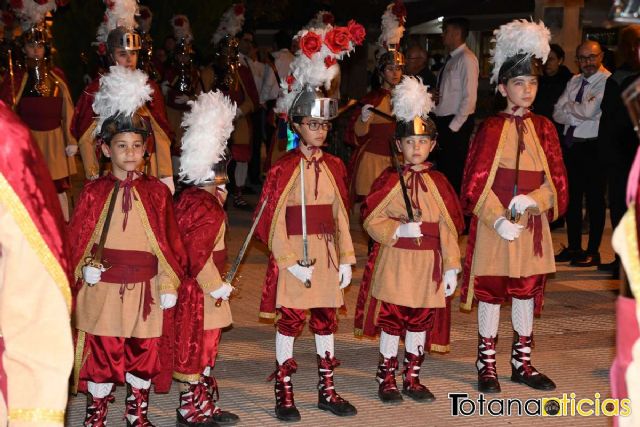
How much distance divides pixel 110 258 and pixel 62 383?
2.53 meters

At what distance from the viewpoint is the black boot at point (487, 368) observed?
624cm

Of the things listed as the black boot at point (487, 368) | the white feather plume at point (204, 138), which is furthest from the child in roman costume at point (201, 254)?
the black boot at point (487, 368)

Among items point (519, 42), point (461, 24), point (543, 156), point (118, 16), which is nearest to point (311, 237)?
point (543, 156)

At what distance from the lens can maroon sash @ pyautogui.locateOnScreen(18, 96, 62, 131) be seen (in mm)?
9461

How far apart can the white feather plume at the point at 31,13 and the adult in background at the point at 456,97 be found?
4144 millimetres

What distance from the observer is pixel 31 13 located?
31.2 feet

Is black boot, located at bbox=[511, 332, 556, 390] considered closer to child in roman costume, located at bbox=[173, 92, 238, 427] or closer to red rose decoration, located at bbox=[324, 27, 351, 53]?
child in roman costume, located at bbox=[173, 92, 238, 427]

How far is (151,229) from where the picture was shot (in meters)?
5.17

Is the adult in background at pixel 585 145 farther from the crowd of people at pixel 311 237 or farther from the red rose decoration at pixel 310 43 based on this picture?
the red rose decoration at pixel 310 43

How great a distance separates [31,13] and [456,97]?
4.42m

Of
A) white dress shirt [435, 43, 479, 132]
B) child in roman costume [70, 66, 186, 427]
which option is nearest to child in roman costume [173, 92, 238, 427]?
child in roman costume [70, 66, 186, 427]

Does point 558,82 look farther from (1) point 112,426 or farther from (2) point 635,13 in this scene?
(2) point 635,13

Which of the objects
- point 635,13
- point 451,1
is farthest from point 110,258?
point 451,1

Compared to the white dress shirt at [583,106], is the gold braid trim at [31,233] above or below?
below
